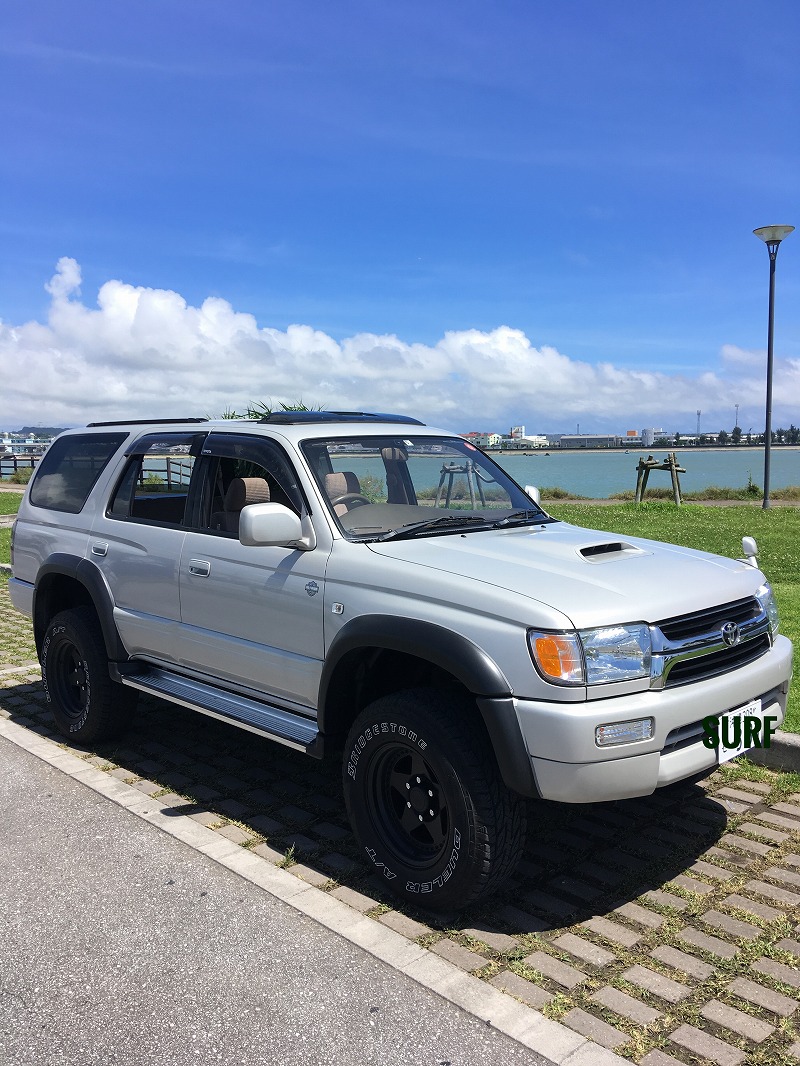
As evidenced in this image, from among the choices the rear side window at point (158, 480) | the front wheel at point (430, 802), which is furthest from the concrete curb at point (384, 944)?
the rear side window at point (158, 480)

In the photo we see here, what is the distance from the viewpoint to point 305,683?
412cm

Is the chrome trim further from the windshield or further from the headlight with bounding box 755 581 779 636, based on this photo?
the windshield

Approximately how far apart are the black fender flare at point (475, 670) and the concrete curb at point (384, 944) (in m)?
0.68

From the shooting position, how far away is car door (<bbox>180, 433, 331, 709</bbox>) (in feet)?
13.5

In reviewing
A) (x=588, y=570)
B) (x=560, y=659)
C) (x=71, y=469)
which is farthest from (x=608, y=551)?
(x=71, y=469)

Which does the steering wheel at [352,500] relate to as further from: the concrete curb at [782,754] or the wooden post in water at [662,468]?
the wooden post in water at [662,468]

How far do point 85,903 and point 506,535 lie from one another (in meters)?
2.43

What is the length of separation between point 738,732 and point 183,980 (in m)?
2.28

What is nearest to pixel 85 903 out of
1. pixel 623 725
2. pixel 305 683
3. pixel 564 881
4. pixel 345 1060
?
pixel 305 683

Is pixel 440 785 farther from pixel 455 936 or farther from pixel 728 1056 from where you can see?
pixel 728 1056

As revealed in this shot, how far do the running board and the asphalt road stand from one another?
0.62 meters

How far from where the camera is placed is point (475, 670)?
3369 mm

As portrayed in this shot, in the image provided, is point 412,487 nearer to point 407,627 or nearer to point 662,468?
point 407,627

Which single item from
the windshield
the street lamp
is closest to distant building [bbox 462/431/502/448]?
the windshield
